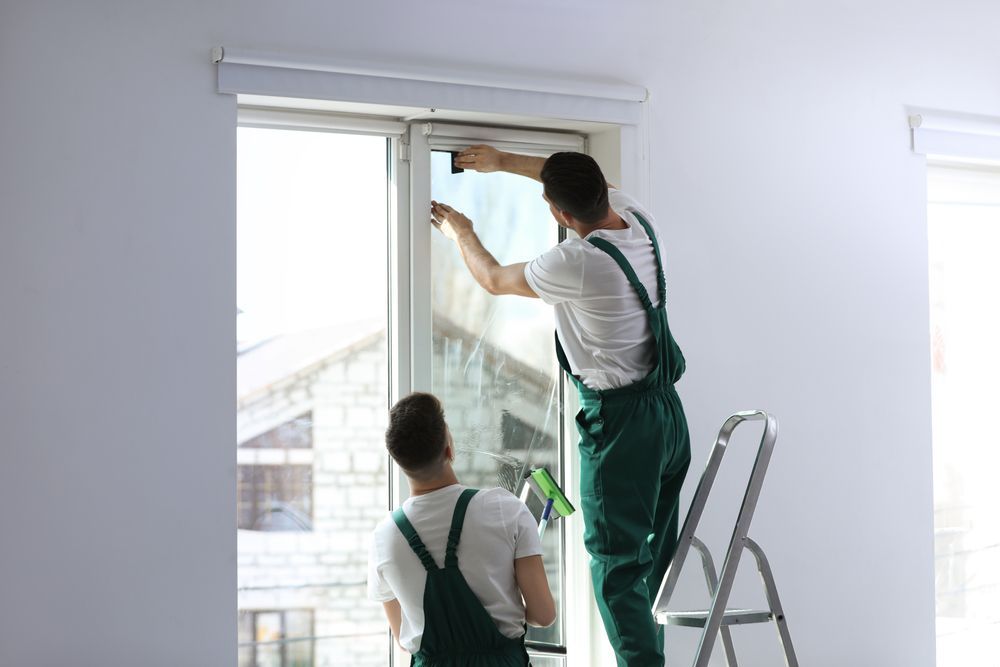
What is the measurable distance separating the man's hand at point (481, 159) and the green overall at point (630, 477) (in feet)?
1.69

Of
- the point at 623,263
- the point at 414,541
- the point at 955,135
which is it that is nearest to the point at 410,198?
the point at 623,263

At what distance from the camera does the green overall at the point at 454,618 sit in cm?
223

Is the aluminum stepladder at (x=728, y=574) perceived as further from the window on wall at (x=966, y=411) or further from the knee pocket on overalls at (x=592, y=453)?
the window on wall at (x=966, y=411)

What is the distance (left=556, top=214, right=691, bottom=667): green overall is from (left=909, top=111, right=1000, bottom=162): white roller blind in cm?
141

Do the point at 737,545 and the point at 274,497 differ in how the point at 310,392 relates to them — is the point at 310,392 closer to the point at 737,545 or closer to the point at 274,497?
the point at 274,497

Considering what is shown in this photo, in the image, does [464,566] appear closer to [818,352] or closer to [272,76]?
[272,76]

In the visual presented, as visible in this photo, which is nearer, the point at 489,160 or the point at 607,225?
the point at 607,225

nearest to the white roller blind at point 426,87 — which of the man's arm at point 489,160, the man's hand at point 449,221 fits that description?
the man's arm at point 489,160

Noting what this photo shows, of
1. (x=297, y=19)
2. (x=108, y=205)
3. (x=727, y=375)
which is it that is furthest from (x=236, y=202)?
(x=727, y=375)

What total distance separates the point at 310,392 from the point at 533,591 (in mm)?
966

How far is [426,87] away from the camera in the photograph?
2.93 metres

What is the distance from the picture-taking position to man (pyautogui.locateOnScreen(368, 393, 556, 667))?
2244mm

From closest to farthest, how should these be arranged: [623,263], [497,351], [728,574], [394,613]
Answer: [394,613]
[728,574]
[623,263]
[497,351]

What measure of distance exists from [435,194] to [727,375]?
1.06m
